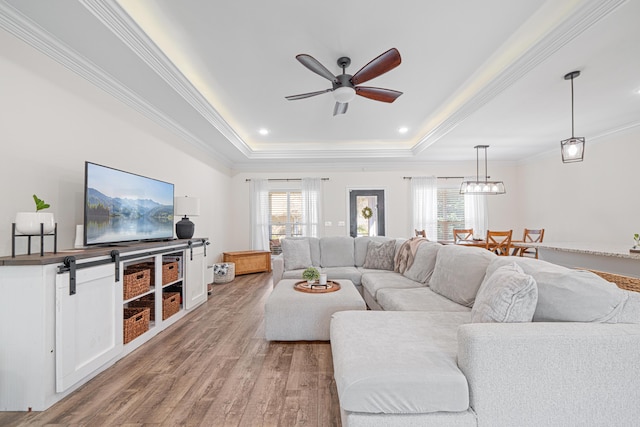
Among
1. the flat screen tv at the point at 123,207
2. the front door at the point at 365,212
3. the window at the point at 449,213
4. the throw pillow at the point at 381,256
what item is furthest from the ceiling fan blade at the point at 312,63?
the window at the point at 449,213

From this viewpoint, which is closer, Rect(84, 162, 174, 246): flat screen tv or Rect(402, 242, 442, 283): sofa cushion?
Rect(84, 162, 174, 246): flat screen tv

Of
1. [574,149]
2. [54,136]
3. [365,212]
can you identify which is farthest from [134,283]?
[365,212]

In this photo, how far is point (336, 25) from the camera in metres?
2.46

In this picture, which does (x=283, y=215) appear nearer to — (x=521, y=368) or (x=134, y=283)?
(x=134, y=283)

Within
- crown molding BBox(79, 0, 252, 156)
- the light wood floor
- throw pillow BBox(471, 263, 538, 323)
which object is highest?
crown molding BBox(79, 0, 252, 156)

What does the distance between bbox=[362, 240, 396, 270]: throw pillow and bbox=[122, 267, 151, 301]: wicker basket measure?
2.93 metres

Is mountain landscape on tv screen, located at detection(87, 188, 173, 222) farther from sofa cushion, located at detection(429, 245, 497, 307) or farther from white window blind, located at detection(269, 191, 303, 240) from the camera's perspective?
white window blind, located at detection(269, 191, 303, 240)

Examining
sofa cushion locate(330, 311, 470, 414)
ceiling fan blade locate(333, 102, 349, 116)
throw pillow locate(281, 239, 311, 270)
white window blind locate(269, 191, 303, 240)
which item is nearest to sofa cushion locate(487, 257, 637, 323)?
sofa cushion locate(330, 311, 470, 414)

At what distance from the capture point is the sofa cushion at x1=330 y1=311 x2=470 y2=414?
126 centimetres

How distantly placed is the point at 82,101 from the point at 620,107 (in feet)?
20.3

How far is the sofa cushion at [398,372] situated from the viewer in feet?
4.14

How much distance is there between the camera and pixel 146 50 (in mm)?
2482

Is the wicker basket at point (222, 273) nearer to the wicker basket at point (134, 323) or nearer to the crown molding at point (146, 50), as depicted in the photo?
the wicker basket at point (134, 323)

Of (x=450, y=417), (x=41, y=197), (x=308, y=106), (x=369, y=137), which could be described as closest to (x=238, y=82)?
(x=308, y=106)
